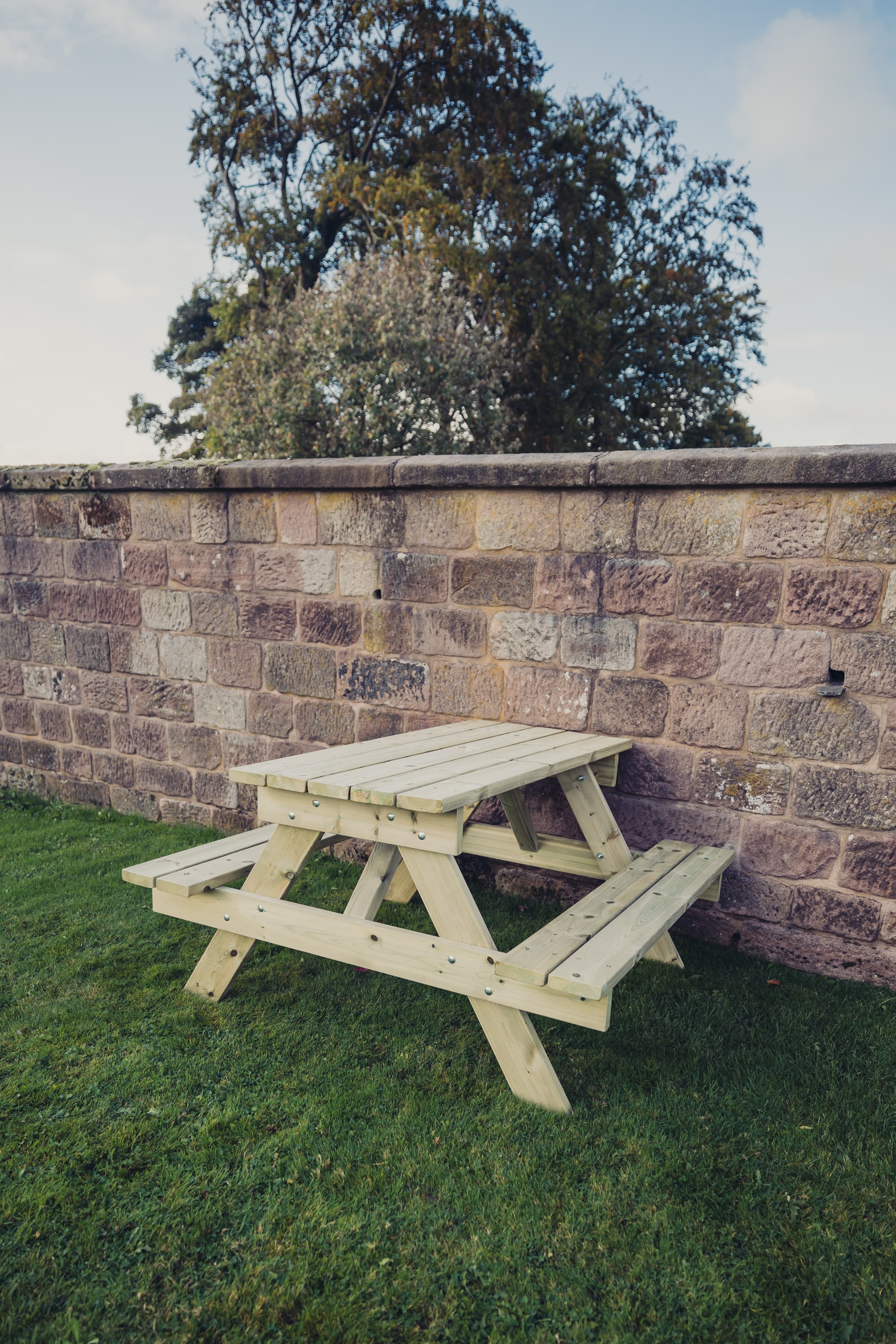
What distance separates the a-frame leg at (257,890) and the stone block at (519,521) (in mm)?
1508

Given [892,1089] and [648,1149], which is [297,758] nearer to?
[648,1149]

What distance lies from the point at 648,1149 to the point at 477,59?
18754mm

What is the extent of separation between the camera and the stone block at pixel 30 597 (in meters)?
4.84

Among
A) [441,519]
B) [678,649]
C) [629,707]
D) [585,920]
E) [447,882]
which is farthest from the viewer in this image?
[441,519]

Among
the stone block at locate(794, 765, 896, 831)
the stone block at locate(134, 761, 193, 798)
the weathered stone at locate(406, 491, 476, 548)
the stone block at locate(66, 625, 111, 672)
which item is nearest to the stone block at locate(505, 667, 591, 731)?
the weathered stone at locate(406, 491, 476, 548)

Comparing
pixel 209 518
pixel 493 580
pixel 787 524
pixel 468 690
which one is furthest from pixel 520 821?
pixel 209 518

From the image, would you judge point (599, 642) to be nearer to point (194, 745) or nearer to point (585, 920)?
point (585, 920)

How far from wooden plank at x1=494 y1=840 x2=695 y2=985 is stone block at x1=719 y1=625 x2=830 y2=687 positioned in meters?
0.66

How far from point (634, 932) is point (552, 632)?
56.3 inches

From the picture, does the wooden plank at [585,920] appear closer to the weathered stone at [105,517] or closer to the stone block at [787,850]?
the stone block at [787,850]

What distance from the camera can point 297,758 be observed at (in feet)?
9.08

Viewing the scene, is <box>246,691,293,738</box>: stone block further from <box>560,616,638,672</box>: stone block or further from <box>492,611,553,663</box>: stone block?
<box>560,616,638,672</box>: stone block

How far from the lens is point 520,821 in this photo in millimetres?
3168

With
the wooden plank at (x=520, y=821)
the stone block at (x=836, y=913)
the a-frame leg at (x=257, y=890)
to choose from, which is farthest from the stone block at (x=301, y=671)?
the stone block at (x=836, y=913)
